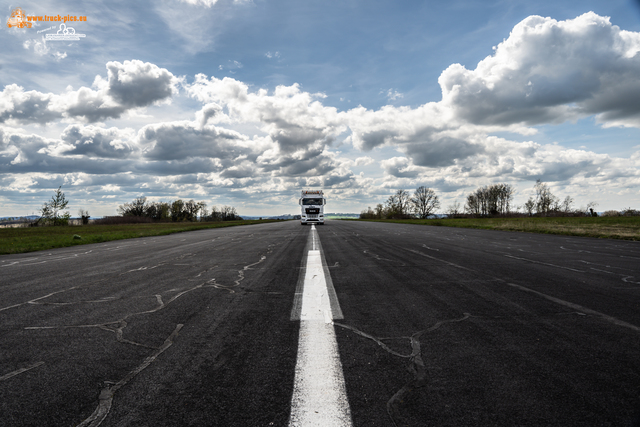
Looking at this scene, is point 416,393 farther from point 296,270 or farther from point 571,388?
point 296,270

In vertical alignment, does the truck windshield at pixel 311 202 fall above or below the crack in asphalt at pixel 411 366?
above

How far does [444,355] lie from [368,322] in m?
0.97

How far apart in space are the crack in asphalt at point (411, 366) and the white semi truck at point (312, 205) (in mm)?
31720

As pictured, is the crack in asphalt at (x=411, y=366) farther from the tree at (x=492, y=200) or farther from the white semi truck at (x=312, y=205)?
the tree at (x=492, y=200)

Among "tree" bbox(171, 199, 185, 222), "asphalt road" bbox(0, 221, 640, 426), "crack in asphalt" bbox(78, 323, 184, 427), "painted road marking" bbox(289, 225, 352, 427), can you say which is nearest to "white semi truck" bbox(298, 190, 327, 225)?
"asphalt road" bbox(0, 221, 640, 426)

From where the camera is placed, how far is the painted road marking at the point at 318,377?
1751 millimetres

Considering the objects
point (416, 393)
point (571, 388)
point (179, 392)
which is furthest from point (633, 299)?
point (179, 392)

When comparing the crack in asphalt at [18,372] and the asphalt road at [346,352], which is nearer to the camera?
the asphalt road at [346,352]

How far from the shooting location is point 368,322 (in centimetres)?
337

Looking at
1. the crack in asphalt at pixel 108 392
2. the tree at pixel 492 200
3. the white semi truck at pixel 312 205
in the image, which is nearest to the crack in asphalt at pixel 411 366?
the crack in asphalt at pixel 108 392

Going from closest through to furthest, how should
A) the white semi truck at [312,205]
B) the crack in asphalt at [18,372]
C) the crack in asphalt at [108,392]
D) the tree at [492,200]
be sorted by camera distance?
the crack in asphalt at [108,392] → the crack in asphalt at [18,372] → the white semi truck at [312,205] → the tree at [492,200]

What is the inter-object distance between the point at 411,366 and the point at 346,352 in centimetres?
53

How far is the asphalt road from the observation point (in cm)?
182

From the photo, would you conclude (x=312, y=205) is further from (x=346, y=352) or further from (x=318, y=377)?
(x=318, y=377)
